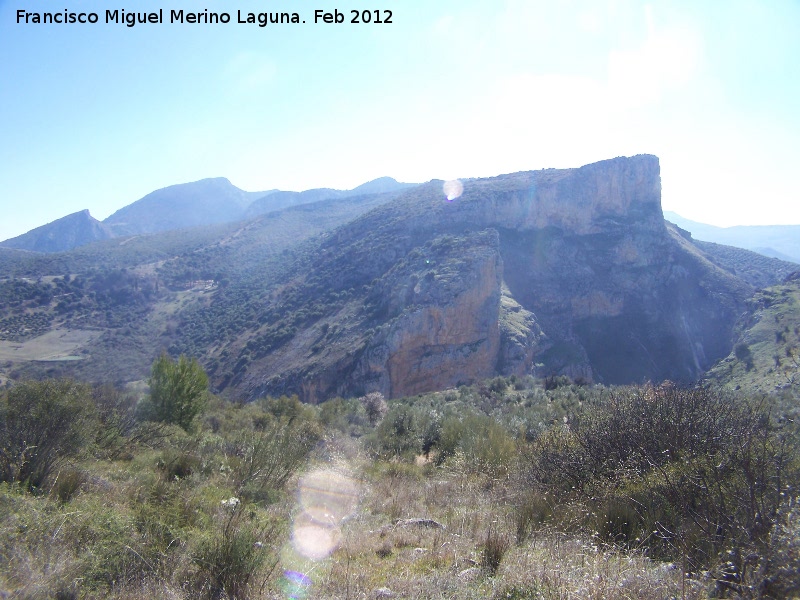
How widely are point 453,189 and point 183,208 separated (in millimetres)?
Answer: 87670

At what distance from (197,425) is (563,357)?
37759 millimetres

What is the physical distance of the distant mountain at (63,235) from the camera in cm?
8581

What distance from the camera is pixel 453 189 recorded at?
61.0 metres

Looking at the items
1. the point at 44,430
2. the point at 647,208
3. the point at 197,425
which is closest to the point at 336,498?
the point at 44,430

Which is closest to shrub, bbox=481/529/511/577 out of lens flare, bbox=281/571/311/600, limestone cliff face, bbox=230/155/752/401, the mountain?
lens flare, bbox=281/571/311/600

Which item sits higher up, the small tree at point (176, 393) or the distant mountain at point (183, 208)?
the distant mountain at point (183, 208)

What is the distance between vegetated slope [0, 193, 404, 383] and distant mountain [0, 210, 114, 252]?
1093 inches

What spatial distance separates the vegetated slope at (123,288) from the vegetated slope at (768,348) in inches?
1474

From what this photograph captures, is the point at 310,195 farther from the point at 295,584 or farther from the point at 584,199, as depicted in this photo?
the point at 295,584

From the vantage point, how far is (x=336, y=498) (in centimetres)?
675

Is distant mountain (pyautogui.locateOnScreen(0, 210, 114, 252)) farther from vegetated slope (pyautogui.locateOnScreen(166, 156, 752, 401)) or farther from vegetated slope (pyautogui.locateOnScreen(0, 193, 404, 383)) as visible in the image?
vegetated slope (pyautogui.locateOnScreen(166, 156, 752, 401))

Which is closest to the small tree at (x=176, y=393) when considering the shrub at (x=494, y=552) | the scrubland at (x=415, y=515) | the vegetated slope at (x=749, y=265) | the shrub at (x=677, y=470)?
the scrubland at (x=415, y=515)

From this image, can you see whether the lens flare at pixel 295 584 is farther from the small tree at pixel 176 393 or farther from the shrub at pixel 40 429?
the small tree at pixel 176 393

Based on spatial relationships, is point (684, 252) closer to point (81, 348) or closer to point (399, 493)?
point (399, 493)
